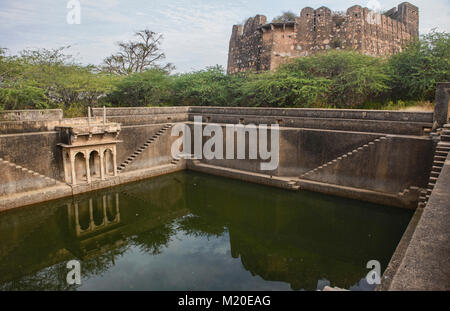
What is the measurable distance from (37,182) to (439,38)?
14673mm

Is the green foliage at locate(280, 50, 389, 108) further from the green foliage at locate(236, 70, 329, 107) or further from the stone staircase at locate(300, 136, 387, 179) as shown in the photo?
the stone staircase at locate(300, 136, 387, 179)

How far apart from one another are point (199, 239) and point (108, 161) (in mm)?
5493

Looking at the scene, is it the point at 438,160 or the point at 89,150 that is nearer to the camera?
the point at 438,160

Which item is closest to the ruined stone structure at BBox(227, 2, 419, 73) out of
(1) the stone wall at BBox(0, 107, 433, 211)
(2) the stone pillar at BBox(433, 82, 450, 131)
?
(1) the stone wall at BBox(0, 107, 433, 211)

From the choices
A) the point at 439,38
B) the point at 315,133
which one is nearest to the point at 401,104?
the point at 439,38

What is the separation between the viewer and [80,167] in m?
10.5

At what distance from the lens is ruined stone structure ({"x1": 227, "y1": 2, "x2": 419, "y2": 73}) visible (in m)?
16.7

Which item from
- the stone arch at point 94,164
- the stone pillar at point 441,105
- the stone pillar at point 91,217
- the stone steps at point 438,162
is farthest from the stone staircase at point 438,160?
the stone arch at point 94,164

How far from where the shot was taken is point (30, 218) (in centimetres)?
822

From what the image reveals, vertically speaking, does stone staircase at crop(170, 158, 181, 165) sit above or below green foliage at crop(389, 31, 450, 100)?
below

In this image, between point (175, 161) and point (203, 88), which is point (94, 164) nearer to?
point (175, 161)

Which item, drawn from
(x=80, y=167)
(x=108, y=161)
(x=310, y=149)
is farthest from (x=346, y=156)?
(x=80, y=167)

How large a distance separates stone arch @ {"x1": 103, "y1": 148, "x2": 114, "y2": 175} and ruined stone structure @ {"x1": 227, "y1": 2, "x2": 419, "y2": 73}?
10.8 m
